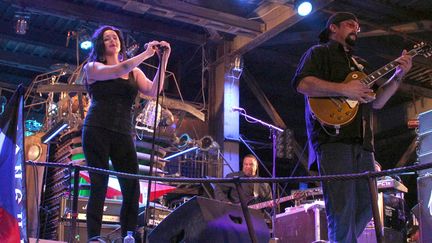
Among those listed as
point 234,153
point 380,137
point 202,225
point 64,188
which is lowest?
point 202,225

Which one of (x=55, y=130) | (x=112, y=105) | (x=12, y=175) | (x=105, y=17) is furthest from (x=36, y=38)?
(x=12, y=175)

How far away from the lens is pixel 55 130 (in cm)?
732

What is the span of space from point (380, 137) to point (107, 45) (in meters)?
10.1

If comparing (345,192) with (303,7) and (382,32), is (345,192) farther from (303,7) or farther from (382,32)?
(382,32)

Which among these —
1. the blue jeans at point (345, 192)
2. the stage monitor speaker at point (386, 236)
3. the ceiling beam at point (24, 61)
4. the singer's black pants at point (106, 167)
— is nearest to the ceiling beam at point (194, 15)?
the ceiling beam at point (24, 61)

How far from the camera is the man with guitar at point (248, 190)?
25.5 feet

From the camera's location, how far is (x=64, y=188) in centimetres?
716

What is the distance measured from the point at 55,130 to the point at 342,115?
14.5ft

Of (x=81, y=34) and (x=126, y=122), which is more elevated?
(x=81, y=34)

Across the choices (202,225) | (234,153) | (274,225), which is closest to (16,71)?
(234,153)

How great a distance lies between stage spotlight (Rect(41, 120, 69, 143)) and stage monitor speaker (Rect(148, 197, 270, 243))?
10.9 ft

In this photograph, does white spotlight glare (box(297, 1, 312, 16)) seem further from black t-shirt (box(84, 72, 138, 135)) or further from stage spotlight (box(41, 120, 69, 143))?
black t-shirt (box(84, 72, 138, 135))

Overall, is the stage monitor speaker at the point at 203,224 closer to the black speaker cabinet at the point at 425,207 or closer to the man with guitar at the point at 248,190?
the black speaker cabinet at the point at 425,207

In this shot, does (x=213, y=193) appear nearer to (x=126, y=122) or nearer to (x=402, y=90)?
(x=126, y=122)
